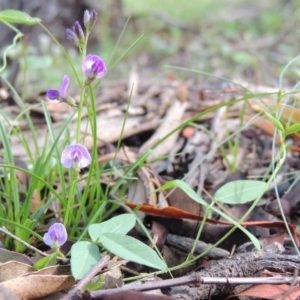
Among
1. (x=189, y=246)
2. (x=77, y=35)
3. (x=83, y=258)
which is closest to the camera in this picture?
(x=83, y=258)

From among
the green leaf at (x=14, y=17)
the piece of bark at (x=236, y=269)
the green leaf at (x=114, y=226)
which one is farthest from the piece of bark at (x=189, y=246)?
the green leaf at (x=14, y=17)

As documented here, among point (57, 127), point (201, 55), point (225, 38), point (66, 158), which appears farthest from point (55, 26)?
point (66, 158)

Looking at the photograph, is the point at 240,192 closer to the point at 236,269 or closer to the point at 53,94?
the point at 236,269

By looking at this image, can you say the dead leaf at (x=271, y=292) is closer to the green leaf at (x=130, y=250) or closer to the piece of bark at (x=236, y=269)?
the piece of bark at (x=236, y=269)

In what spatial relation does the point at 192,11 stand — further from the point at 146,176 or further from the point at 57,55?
the point at 146,176

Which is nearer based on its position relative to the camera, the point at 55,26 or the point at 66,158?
the point at 66,158

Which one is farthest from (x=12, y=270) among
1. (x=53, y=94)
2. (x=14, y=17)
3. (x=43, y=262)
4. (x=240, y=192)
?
(x=14, y=17)

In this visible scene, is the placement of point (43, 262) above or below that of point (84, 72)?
below
